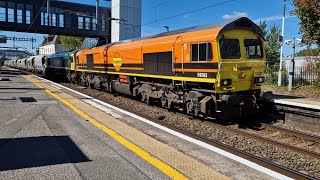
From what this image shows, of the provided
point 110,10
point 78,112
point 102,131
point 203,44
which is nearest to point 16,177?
point 102,131

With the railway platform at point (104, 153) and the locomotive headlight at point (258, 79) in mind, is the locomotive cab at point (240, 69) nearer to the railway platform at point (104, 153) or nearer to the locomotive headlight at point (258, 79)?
the locomotive headlight at point (258, 79)

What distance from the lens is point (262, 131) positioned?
34.4 ft

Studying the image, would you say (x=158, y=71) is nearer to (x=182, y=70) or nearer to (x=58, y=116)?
(x=182, y=70)

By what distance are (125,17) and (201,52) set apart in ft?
125

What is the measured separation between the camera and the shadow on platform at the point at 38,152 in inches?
229

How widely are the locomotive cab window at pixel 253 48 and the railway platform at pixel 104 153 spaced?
434 centimetres

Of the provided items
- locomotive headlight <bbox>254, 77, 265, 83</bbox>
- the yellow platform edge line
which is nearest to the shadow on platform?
the yellow platform edge line

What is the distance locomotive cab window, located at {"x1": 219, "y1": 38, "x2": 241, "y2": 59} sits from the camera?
10562mm

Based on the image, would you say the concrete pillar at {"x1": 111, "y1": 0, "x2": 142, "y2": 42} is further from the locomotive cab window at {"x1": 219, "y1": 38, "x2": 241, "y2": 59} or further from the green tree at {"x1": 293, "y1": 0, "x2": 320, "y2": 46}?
the locomotive cab window at {"x1": 219, "y1": 38, "x2": 241, "y2": 59}

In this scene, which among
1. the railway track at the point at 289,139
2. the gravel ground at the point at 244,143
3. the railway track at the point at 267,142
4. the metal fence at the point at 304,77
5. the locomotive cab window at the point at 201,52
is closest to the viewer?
the railway track at the point at 267,142

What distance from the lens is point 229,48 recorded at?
10781 mm

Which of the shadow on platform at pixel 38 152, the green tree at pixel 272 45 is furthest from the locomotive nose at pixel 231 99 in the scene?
the green tree at pixel 272 45

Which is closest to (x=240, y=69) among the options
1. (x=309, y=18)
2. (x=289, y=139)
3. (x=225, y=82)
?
(x=225, y=82)

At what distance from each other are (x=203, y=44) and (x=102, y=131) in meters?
4.47
